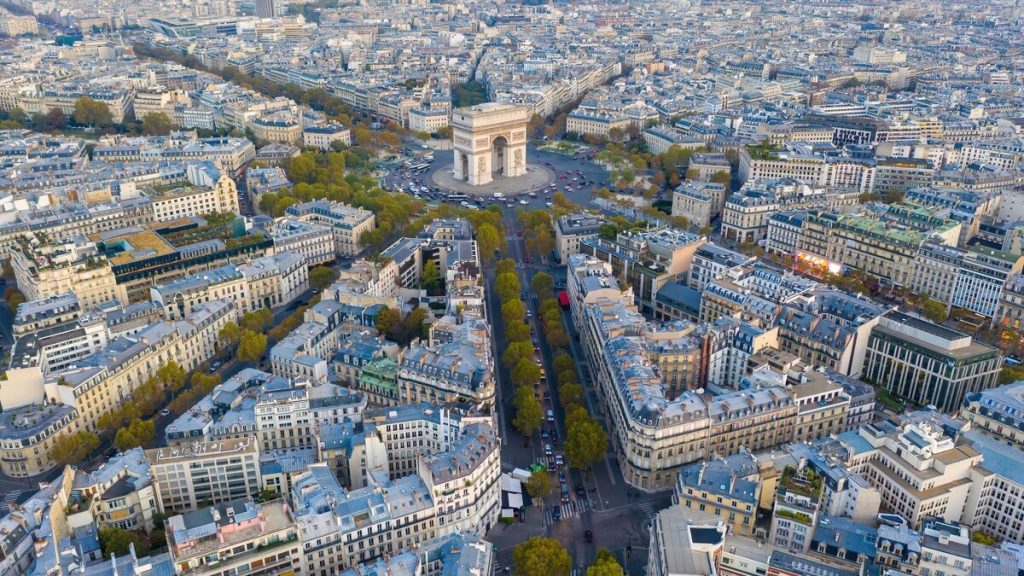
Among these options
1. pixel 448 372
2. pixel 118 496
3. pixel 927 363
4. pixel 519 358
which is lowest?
pixel 118 496

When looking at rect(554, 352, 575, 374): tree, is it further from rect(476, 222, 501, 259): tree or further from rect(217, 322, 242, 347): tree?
rect(217, 322, 242, 347): tree

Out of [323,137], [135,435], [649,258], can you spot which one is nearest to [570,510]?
[135,435]

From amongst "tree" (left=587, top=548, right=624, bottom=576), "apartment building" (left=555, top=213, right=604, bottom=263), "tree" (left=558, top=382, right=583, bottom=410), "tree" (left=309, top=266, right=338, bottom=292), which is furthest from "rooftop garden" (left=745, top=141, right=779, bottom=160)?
"tree" (left=587, top=548, right=624, bottom=576)

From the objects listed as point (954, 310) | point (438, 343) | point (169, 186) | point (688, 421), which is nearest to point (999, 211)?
point (954, 310)

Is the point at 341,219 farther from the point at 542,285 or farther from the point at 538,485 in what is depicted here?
the point at 538,485

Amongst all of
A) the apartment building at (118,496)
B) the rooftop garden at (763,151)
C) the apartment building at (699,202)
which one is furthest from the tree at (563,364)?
the rooftop garden at (763,151)

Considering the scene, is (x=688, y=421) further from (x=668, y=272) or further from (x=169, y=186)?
(x=169, y=186)
